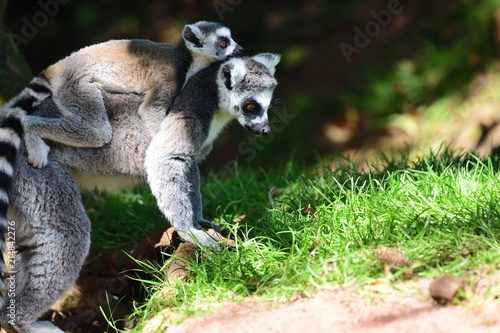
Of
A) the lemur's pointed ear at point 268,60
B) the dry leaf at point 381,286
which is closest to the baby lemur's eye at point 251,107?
the lemur's pointed ear at point 268,60

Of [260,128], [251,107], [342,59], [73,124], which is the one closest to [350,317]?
Answer: [260,128]

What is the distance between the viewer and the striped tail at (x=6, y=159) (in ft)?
10.7

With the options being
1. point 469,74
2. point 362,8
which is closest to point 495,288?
point 469,74

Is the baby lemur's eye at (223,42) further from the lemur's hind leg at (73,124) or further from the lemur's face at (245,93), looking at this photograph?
the lemur's hind leg at (73,124)

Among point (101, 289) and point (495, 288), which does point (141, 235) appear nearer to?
point (101, 289)

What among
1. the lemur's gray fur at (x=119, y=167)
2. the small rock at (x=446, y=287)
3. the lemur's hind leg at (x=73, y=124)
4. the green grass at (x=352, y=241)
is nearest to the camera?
the small rock at (x=446, y=287)

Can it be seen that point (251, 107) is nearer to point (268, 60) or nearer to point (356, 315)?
point (268, 60)

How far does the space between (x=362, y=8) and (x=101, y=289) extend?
700 cm

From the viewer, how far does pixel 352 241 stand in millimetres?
3248

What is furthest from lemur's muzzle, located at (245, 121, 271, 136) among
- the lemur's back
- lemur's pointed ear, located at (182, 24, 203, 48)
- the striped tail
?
the striped tail

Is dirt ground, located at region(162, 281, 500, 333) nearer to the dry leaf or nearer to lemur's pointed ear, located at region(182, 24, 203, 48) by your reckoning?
the dry leaf

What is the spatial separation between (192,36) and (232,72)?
1.57 feet

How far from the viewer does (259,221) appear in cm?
381

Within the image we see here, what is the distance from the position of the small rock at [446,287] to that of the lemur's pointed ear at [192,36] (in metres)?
2.42
